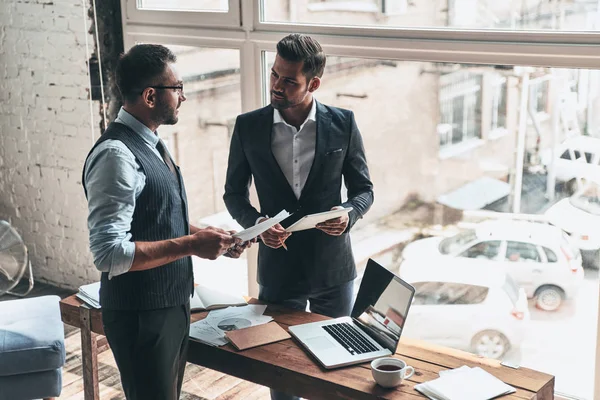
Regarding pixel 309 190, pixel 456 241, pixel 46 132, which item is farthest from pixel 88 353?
pixel 46 132

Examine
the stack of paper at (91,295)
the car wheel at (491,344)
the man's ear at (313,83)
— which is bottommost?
the car wheel at (491,344)

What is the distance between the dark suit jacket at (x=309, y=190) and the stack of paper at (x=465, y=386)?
2.35 ft

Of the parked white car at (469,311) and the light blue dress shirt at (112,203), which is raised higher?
the light blue dress shirt at (112,203)

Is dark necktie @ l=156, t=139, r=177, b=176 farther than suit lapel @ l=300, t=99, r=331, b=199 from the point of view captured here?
No

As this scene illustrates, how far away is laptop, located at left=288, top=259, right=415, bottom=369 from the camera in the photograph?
2.51m

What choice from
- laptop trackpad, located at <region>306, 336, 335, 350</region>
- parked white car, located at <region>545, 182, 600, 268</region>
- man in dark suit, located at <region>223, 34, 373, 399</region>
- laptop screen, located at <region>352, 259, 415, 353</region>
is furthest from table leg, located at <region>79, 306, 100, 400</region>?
parked white car, located at <region>545, 182, 600, 268</region>

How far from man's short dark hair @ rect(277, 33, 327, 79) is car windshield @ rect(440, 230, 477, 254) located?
1.11 meters

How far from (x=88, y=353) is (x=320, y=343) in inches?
39.1

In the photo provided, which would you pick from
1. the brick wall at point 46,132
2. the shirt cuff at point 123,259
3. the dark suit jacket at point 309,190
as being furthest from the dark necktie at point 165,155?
the brick wall at point 46,132

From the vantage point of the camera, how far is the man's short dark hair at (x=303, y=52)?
111 inches

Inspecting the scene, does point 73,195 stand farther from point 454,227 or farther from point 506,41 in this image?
point 506,41

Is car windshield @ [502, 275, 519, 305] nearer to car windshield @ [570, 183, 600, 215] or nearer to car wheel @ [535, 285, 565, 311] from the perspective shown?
car wheel @ [535, 285, 565, 311]

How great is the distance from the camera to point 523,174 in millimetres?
3301

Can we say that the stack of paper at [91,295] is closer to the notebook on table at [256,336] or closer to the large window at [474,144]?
the notebook on table at [256,336]
